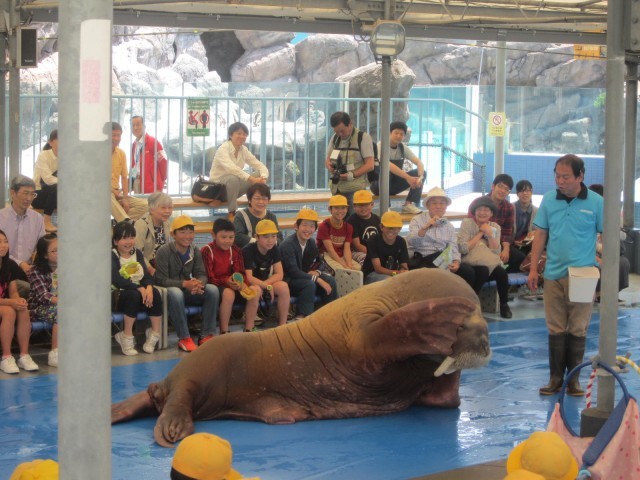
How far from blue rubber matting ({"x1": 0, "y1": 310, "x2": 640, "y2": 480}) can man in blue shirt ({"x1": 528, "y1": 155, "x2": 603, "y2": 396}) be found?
361 millimetres

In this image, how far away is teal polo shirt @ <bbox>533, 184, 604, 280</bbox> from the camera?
25.6ft

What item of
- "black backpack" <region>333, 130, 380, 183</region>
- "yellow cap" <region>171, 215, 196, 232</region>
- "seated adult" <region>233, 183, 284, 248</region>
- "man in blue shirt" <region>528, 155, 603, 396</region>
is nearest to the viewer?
"man in blue shirt" <region>528, 155, 603, 396</region>

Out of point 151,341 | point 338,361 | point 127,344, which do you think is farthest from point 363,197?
point 338,361

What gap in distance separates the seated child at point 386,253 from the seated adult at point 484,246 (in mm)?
838

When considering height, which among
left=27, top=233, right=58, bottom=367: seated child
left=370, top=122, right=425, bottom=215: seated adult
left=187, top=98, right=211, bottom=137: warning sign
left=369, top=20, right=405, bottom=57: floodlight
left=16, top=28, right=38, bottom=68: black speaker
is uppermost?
left=369, top=20, right=405, bottom=57: floodlight

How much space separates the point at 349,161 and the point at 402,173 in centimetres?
118

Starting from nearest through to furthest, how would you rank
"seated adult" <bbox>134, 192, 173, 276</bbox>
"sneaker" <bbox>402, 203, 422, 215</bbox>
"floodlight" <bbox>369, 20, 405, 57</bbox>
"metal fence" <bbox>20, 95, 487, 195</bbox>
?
"seated adult" <bbox>134, 192, 173, 276</bbox> → "floodlight" <bbox>369, 20, 405, 57</bbox> → "sneaker" <bbox>402, 203, 422, 215</bbox> → "metal fence" <bbox>20, 95, 487, 195</bbox>

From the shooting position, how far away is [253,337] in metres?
7.24

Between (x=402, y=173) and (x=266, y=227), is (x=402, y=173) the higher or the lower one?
the higher one

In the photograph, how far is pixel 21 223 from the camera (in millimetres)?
9242

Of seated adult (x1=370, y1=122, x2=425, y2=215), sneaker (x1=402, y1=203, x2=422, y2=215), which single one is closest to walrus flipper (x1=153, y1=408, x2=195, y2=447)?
seated adult (x1=370, y1=122, x2=425, y2=215)

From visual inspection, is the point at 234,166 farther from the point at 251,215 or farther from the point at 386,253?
the point at 386,253

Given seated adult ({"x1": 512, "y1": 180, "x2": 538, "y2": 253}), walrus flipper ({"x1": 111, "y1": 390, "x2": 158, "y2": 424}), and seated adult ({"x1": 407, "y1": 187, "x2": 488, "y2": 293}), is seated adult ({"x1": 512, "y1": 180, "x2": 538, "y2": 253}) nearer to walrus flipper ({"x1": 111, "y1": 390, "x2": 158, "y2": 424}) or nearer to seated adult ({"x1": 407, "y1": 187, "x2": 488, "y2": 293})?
seated adult ({"x1": 407, "y1": 187, "x2": 488, "y2": 293})

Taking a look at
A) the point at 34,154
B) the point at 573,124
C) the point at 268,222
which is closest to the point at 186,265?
the point at 268,222
